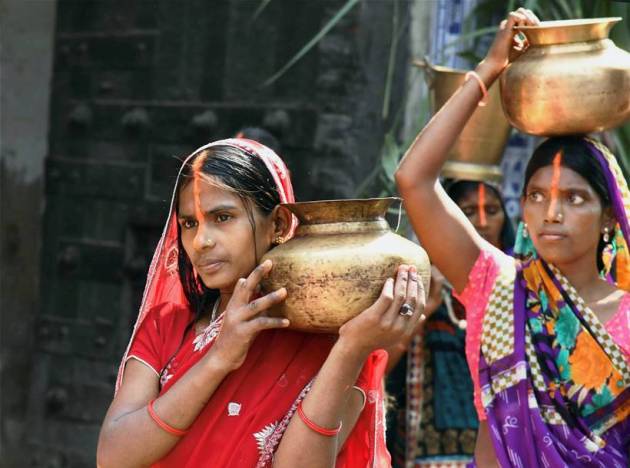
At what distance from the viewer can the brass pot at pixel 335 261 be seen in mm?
2385

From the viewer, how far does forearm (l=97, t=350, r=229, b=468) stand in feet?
8.25

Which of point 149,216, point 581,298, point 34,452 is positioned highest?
point 581,298

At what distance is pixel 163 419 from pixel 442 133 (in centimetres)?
111

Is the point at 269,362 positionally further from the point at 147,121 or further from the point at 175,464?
the point at 147,121

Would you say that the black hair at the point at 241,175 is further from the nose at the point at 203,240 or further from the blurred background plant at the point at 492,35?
the blurred background plant at the point at 492,35

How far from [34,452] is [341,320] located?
5.00 meters

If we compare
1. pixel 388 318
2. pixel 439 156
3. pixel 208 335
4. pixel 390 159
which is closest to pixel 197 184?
pixel 208 335

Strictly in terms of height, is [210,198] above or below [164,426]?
above

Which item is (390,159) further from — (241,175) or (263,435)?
(263,435)

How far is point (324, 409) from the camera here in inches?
96.4

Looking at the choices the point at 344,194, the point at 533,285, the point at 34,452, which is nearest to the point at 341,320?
the point at 533,285

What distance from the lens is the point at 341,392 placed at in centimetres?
245

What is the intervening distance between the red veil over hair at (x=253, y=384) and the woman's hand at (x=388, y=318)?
0.25 m

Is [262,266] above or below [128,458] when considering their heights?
above
